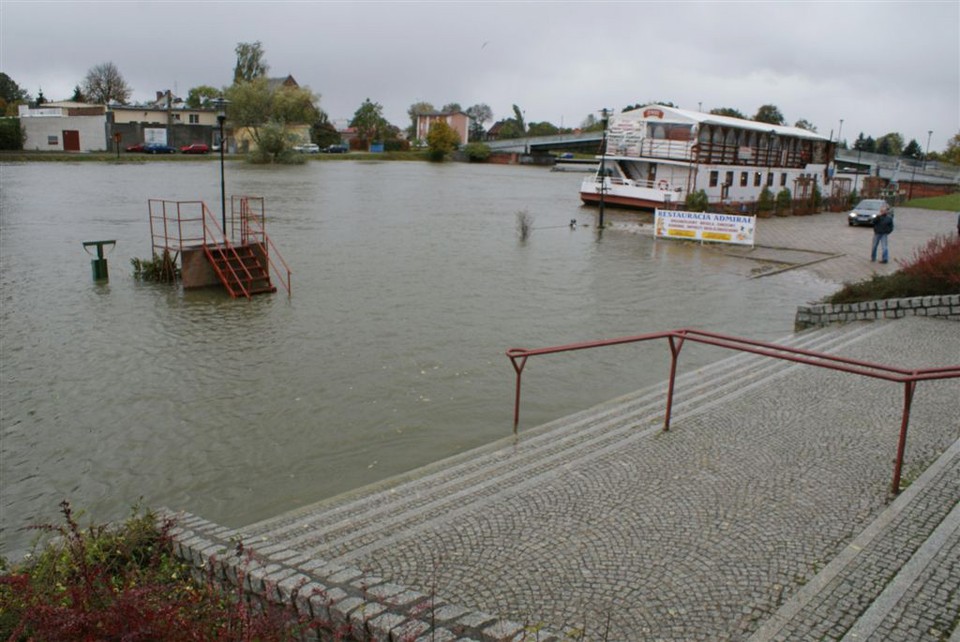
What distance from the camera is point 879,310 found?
47.5 ft

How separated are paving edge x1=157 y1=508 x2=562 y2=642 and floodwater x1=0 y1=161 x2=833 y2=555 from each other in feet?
8.35

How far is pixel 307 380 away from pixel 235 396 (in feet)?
3.92

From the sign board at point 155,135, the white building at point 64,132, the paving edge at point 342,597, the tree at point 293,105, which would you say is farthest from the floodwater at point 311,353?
the tree at point 293,105

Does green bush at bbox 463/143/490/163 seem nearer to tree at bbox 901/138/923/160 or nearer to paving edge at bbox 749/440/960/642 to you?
tree at bbox 901/138/923/160

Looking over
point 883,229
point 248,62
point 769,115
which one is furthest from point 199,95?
point 883,229

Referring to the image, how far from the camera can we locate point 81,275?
2122 cm

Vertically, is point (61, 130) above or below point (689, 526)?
above

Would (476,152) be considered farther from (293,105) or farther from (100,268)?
(100,268)

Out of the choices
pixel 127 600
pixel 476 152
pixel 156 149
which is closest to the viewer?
pixel 127 600

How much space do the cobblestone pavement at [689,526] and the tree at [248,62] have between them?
117791 mm

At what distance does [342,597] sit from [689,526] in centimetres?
280

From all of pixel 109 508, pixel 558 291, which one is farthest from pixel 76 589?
pixel 558 291

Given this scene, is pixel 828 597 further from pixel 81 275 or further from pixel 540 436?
pixel 81 275

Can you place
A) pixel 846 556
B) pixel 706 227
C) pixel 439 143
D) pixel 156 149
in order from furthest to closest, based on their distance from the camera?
pixel 439 143 → pixel 156 149 → pixel 706 227 → pixel 846 556
